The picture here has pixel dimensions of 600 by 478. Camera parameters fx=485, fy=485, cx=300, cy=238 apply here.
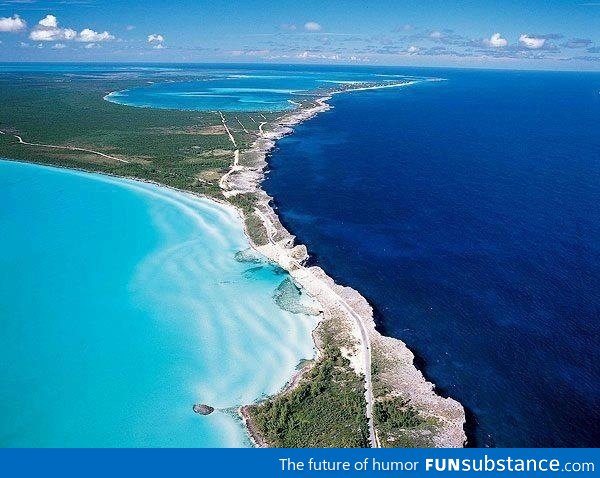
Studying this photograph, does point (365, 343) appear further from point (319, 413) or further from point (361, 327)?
point (319, 413)

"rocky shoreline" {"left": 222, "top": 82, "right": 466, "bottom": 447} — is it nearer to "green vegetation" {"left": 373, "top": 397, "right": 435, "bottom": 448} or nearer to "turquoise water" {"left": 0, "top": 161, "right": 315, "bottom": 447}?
"green vegetation" {"left": 373, "top": 397, "right": 435, "bottom": 448}

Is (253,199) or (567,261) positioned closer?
(567,261)

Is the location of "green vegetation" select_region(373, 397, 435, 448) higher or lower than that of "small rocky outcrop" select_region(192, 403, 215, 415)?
higher

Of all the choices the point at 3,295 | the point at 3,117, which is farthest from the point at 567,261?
the point at 3,117

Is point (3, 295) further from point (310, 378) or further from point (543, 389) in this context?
point (543, 389)

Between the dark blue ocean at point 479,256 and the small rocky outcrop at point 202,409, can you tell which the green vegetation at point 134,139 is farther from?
the small rocky outcrop at point 202,409

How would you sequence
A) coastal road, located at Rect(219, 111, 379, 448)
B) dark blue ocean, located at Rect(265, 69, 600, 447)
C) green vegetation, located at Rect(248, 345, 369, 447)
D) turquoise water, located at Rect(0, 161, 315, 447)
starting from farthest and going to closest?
1. dark blue ocean, located at Rect(265, 69, 600, 447)
2. turquoise water, located at Rect(0, 161, 315, 447)
3. coastal road, located at Rect(219, 111, 379, 448)
4. green vegetation, located at Rect(248, 345, 369, 447)

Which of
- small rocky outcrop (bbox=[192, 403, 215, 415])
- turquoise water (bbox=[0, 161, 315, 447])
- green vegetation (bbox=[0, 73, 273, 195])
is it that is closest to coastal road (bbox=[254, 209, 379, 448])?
turquoise water (bbox=[0, 161, 315, 447])
